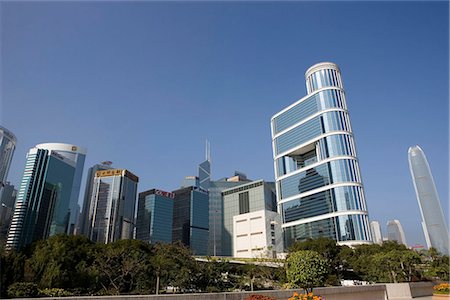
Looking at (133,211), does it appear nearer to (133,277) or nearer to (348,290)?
(133,277)

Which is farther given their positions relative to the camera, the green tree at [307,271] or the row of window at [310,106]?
the row of window at [310,106]

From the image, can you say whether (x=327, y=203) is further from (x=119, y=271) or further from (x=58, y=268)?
(x=58, y=268)

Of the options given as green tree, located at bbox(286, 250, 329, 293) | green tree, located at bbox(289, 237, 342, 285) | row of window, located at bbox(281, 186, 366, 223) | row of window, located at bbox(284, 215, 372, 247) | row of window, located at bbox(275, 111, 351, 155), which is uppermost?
row of window, located at bbox(275, 111, 351, 155)

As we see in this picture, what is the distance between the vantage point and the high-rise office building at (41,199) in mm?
123062

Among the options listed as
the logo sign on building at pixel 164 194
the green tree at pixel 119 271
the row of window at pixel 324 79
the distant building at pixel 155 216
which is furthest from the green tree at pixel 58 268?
the logo sign on building at pixel 164 194

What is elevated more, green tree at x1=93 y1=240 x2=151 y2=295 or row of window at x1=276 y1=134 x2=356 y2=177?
row of window at x1=276 y1=134 x2=356 y2=177

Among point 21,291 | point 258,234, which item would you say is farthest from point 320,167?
point 21,291

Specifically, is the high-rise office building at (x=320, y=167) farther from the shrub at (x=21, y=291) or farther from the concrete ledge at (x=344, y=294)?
the shrub at (x=21, y=291)

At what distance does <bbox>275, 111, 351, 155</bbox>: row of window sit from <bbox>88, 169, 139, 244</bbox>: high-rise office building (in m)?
93.9

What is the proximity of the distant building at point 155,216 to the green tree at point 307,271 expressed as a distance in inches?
5848

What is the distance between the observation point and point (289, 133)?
109 metres

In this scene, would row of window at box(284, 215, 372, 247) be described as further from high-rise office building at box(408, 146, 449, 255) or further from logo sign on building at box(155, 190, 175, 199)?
high-rise office building at box(408, 146, 449, 255)

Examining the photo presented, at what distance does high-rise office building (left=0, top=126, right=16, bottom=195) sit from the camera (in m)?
95.6

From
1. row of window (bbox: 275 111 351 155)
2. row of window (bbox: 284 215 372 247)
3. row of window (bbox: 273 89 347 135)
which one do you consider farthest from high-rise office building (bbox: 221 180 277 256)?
Result: row of window (bbox: 284 215 372 247)
